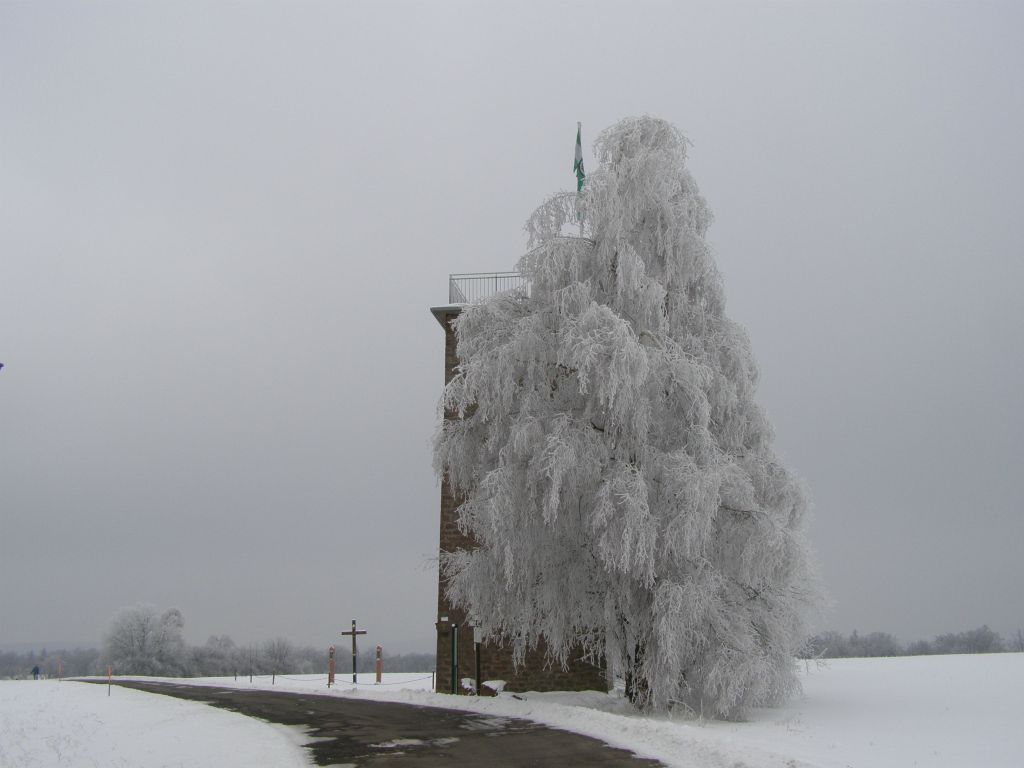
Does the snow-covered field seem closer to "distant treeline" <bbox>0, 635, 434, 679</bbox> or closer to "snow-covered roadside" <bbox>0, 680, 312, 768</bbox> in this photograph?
"snow-covered roadside" <bbox>0, 680, 312, 768</bbox>

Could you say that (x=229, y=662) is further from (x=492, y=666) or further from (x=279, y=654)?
(x=492, y=666)

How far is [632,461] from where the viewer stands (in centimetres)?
1486

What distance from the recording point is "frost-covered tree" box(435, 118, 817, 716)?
13.5 meters

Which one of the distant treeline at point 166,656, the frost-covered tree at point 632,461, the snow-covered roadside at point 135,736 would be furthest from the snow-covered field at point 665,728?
the distant treeline at point 166,656

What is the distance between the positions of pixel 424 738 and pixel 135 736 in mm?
3736

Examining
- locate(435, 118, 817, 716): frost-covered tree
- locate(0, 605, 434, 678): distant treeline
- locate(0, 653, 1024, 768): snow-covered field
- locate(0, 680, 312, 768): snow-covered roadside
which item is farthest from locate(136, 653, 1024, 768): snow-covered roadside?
locate(0, 605, 434, 678): distant treeline

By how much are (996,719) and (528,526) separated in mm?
7637

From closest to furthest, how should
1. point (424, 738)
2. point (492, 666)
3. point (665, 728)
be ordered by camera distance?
point (665, 728), point (424, 738), point (492, 666)

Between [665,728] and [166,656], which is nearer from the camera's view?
[665,728]

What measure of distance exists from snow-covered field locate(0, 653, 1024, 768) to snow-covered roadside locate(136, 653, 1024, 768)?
0.08 ft

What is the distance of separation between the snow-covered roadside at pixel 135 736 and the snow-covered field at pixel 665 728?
0.02 metres

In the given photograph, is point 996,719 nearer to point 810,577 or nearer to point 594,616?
point 810,577

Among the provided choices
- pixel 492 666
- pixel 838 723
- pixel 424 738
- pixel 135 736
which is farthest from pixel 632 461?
pixel 135 736

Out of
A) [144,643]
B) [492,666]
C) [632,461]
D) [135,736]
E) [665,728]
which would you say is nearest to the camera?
[665,728]
